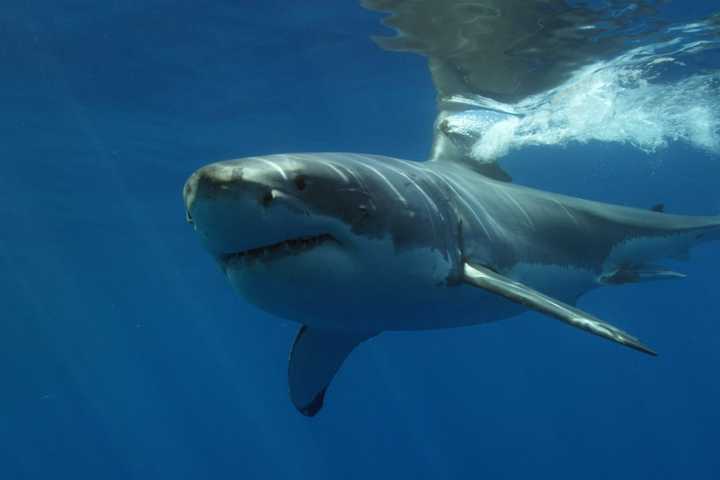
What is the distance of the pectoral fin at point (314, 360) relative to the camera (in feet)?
18.5

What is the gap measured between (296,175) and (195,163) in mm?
19660

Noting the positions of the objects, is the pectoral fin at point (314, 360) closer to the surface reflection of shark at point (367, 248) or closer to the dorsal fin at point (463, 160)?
the surface reflection of shark at point (367, 248)

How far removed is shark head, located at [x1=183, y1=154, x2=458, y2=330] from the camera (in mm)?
2727

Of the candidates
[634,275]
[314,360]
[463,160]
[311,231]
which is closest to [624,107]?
[463,160]

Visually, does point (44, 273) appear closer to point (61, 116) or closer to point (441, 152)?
point (61, 116)

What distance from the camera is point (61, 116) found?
17.2m

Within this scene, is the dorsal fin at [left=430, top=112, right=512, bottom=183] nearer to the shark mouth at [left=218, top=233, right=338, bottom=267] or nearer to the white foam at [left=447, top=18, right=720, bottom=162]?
the white foam at [left=447, top=18, right=720, bottom=162]

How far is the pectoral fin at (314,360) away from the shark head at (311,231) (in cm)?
187

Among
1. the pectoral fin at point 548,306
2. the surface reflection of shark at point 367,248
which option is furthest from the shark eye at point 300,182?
the pectoral fin at point 548,306

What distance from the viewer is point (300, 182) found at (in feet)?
9.91

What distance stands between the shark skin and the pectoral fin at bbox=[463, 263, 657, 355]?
10mm

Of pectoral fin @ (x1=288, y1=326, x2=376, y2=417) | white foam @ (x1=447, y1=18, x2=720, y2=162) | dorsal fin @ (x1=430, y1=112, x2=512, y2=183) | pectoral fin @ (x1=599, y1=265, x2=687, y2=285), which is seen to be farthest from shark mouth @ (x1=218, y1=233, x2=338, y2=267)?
white foam @ (x1=447, y1=18, x2=720, y2=162)

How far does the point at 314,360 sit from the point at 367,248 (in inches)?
110

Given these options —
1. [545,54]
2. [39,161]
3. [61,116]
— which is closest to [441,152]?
[545,54]
